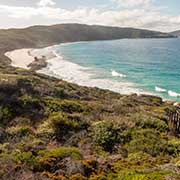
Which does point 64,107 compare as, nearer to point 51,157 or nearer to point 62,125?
point 62,125

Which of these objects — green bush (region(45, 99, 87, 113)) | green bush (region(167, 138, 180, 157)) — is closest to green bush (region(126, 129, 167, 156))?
green bush (region(167, 138, 180, 157))

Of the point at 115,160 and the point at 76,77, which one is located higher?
the point at 115,160

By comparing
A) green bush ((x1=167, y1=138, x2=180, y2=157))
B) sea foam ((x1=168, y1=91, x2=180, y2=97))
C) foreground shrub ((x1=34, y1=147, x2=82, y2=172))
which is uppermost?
foreground shrub ((x1=34, y1=147, x2=82, y2=172))

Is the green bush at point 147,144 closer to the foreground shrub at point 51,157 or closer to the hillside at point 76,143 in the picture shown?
the hillside at point 76,143

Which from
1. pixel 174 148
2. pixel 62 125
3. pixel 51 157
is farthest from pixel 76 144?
pixel 174 148

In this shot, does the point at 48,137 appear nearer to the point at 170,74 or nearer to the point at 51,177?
the point at 51,177

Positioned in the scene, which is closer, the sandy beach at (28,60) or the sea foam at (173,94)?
the sea foam at (173,94)

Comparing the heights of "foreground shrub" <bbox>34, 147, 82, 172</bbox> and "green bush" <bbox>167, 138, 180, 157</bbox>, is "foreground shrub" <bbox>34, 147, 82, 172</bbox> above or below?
above

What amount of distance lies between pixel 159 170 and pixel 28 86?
46.5ft

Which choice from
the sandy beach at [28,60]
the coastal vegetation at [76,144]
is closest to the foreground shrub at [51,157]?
the coastal vegetation at [76,144]

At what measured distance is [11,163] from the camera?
8.19m

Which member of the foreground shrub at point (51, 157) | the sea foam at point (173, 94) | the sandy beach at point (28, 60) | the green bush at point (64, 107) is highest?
the foreground shrub at point (51, 157)

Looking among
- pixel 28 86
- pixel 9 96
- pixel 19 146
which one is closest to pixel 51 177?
pixel 19 146

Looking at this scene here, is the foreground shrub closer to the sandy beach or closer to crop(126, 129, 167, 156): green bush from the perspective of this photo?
crop(126, 129, 167, 156): green bush
